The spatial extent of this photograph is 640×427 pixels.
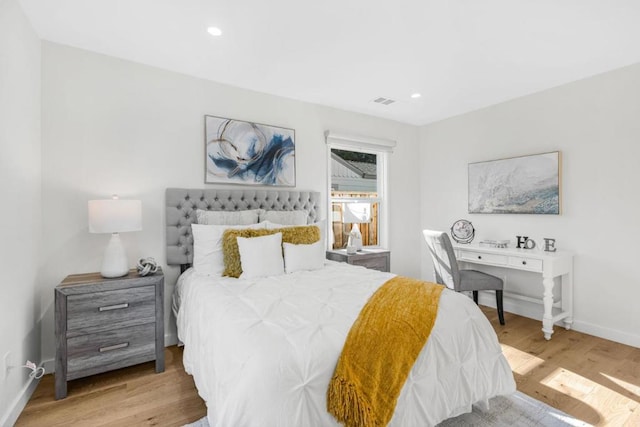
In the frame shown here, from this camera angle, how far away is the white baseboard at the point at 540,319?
2902 mm

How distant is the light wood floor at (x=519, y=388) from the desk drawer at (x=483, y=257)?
2.85 ft

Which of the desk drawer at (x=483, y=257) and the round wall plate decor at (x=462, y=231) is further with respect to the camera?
the round wall plate decor at (x=462, y=231)

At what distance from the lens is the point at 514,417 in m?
1.86

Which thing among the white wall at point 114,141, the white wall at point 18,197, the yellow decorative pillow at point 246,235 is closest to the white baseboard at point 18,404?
the white wall at point 18,197

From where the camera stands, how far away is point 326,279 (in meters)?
2.40

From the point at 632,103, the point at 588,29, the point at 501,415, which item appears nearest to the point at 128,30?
the point at 588,29

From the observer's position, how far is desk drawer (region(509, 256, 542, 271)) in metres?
3.10

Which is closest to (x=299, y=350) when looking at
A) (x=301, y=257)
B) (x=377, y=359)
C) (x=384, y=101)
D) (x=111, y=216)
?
(x=377, y=359)

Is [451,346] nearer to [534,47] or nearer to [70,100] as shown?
[534,47]

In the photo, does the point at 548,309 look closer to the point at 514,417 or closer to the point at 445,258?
the point at 445,258

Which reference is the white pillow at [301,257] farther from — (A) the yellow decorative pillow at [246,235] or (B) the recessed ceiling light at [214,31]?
(B) the recessed ceiling light at [214,31]

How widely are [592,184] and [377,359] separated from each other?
3.08 metres

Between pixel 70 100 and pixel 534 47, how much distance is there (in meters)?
3.69

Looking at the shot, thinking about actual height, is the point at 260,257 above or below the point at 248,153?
below
